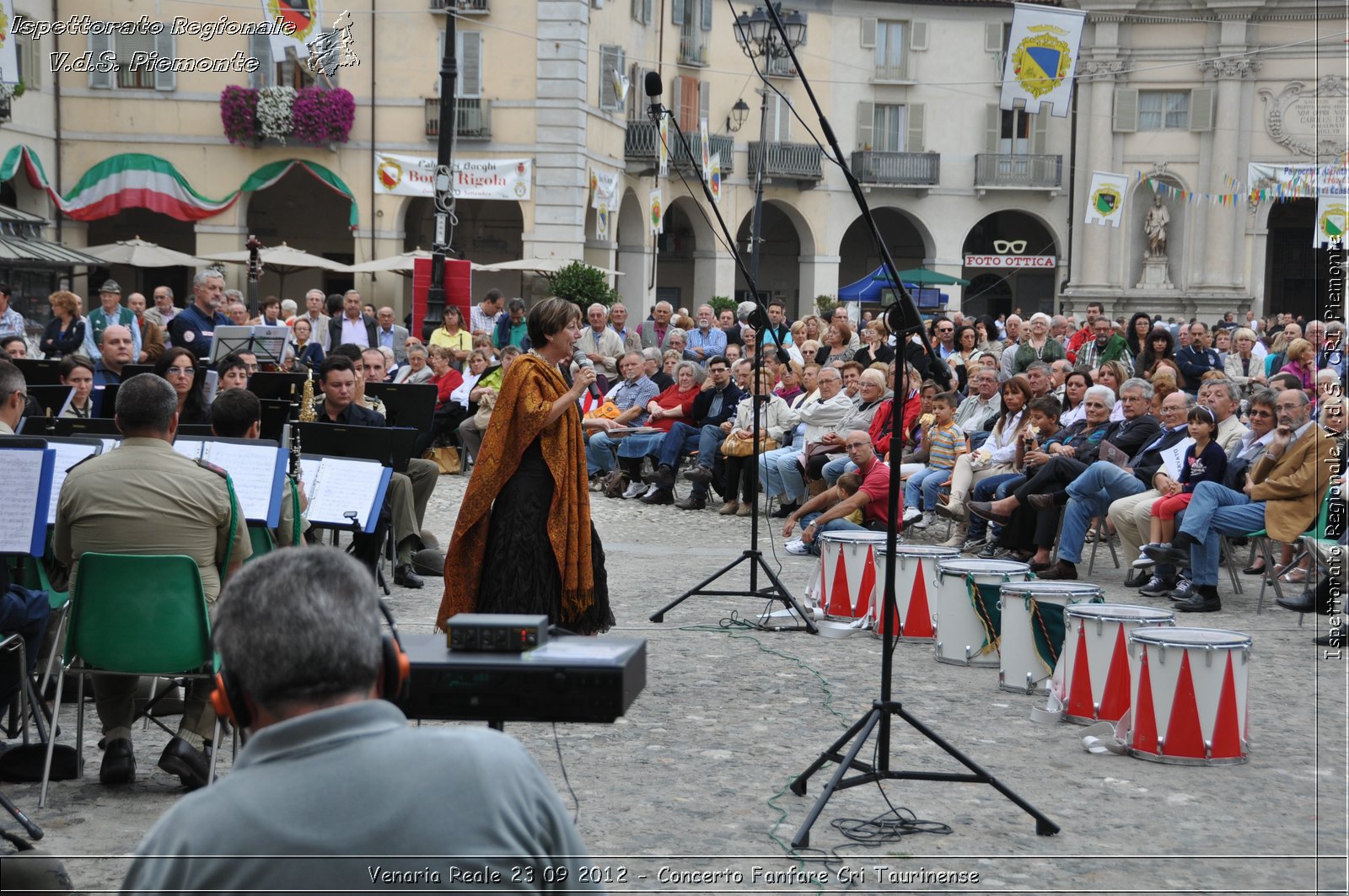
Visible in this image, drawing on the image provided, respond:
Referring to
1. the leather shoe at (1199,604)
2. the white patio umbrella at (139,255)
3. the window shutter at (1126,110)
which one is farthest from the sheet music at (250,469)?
the window shutter at (1126,110)

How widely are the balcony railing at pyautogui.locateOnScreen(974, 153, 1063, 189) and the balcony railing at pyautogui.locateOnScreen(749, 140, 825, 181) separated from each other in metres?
5.28

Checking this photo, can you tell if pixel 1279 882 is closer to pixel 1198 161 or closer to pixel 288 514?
pixel 288 514

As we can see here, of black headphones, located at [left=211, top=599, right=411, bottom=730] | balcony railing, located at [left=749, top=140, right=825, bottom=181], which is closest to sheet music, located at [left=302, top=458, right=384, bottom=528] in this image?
black headphones, located at [left=211, top=599, right=411, bottom=730]

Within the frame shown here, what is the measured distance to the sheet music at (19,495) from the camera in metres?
5.18

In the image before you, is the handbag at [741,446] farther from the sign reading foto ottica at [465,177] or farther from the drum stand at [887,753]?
the sign reading foto ottica at [465,177]

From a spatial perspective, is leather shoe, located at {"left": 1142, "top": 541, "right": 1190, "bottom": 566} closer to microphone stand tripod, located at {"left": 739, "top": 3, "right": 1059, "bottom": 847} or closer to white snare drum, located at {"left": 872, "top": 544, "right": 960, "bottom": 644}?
white snare drum, located at {"left": 872, "top": 544, "right": 960, "bottom": 644}

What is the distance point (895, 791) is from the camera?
5.54 m

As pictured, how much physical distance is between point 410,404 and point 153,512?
6.58 meters

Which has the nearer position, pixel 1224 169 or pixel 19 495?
pixel 19 495

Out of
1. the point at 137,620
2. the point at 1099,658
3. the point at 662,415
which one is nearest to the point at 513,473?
the point at 137,620

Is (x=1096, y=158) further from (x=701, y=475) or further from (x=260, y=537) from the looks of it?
(x=260, y=537)

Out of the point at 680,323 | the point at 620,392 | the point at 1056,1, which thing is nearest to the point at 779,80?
the point at 1056,1

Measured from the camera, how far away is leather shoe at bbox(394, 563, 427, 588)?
32.5ft

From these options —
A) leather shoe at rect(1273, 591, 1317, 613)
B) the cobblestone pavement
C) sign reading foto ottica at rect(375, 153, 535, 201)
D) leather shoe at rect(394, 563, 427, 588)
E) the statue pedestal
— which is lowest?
the cobblestone pavement
